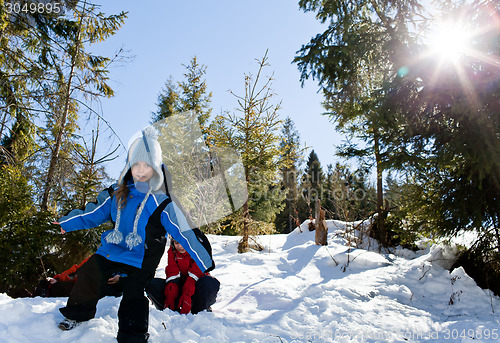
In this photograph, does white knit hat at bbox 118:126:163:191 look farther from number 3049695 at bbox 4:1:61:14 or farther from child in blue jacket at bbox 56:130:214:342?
number 3049695 at bbox 4:1:61:14

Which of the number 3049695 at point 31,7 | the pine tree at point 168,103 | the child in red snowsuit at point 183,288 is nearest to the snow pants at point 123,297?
the child in red snowsuit at point 183,288

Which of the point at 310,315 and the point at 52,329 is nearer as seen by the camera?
the point at 52,329

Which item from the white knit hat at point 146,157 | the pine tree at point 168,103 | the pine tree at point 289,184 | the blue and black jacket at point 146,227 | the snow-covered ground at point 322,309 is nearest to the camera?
the snow-covered ground at point 322,309

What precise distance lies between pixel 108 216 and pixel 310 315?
2.44 m

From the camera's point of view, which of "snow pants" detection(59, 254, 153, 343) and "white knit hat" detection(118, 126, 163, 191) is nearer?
"snow pants" detection(59, 254, 153, 343)

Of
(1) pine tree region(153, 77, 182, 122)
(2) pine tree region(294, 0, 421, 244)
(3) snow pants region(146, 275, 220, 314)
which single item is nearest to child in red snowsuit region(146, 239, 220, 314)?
(3) snow pants region(146, 275, 220, 314)

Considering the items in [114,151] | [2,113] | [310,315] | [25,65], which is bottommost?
[310,315]

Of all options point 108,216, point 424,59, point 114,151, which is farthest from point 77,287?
point 424,59

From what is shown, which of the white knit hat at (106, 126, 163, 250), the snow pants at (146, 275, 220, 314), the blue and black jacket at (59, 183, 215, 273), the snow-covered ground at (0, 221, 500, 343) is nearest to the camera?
the snow-covered ground at (0, 221, 500, 343)

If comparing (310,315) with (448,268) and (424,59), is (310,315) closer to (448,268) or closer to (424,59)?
(448,268)

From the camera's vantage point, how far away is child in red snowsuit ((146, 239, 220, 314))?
2920mm

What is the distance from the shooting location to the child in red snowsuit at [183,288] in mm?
2920

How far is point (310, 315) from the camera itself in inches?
125

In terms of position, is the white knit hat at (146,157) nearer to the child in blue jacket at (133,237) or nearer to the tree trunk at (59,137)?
the child in blue jacket at (133,237)
